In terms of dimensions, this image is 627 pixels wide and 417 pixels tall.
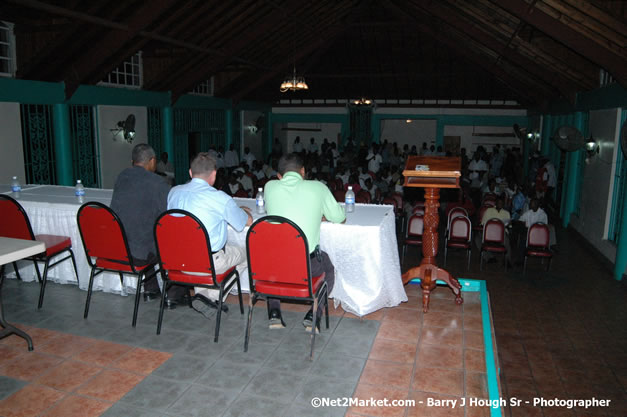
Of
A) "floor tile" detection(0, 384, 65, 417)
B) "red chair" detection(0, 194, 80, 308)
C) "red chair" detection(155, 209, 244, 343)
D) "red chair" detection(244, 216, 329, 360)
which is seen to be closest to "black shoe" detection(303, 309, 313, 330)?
"red chair" detection(244, 216, 329, 360)

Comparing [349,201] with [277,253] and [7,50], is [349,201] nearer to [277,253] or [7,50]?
[277,253]

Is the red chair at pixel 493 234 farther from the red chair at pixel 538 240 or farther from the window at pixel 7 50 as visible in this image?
the window at pixel 7 50

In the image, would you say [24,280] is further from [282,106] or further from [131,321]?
[282,106]

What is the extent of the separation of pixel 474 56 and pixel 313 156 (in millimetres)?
6059

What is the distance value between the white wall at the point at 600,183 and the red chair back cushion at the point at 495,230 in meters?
2.06

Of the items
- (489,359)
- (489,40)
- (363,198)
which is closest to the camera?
(489,359)

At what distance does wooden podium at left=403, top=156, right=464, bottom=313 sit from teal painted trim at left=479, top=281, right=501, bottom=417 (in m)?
0.27

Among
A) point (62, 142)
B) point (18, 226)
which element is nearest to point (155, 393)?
point (18, 226)

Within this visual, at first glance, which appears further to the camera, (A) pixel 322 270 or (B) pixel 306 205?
(A) pixel 322 270

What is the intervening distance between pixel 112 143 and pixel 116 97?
3.63ft

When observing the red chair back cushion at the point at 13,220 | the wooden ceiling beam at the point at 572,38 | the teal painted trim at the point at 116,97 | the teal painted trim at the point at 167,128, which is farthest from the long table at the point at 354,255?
the teal painted trim at the point at 167,128

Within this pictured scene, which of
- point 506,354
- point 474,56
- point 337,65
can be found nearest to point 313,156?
point 337,65

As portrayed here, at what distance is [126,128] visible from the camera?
11.1 meters

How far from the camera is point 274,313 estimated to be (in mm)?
3656
